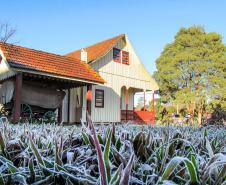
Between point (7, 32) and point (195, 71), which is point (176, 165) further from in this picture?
point (195, 71)

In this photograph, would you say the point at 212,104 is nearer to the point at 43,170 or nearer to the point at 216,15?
the point at 216,15

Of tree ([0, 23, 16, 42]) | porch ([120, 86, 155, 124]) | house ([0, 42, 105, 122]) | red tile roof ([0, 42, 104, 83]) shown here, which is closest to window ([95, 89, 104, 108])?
porch ([120, 86, 155, 124])

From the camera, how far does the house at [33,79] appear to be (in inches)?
479

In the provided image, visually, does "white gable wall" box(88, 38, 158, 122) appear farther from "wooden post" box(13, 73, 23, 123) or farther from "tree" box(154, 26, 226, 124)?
"tree" box(154, 26, 226, 124)

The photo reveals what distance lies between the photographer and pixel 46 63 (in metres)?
14.1

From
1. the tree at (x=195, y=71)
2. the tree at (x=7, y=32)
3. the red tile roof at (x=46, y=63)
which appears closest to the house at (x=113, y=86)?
the red tile roof at (x=46, y=63)

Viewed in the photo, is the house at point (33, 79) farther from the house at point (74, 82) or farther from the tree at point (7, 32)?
the tree at point (7, 32)

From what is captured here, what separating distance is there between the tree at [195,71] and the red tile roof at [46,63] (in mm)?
15169

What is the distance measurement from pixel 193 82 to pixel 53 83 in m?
18.5

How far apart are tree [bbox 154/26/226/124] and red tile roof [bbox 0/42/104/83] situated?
15.2 metres

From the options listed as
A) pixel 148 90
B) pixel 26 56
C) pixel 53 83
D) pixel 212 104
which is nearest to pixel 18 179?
pixel 26 56

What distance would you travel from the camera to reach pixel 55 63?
14719mm

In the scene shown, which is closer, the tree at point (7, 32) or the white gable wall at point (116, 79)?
the white gable wall at point (116, 79)

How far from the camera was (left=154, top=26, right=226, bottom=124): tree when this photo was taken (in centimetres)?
2828
